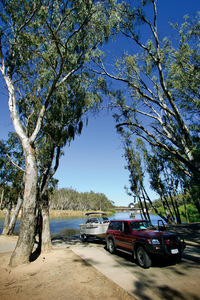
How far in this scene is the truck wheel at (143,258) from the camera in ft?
18.3

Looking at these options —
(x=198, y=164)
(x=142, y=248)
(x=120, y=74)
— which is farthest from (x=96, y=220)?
(x=120, y=74)

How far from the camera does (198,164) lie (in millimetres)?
9617

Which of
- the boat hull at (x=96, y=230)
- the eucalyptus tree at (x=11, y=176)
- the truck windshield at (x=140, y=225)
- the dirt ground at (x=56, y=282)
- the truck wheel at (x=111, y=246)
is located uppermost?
the eucalyptus tree at (x=11, y=176)

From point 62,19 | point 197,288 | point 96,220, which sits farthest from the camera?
point 96,220

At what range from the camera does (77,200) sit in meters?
104

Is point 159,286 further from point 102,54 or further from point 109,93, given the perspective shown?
point 102,54

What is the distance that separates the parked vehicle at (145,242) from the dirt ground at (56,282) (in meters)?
1.75

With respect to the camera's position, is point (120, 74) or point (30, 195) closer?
point (30, 195)

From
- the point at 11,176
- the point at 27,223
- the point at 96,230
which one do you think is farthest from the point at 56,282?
the point at 11,176

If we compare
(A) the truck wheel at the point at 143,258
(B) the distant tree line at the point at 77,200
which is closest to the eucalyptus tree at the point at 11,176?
(A) the truck wheel at the point at 143,258

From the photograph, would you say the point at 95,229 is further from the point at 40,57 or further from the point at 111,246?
the point at 40,57

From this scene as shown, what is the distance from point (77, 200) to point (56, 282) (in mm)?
104409

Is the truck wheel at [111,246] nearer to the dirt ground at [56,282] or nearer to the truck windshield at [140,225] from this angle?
the truck windshield at [140,225]

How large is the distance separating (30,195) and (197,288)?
19.6 feet
